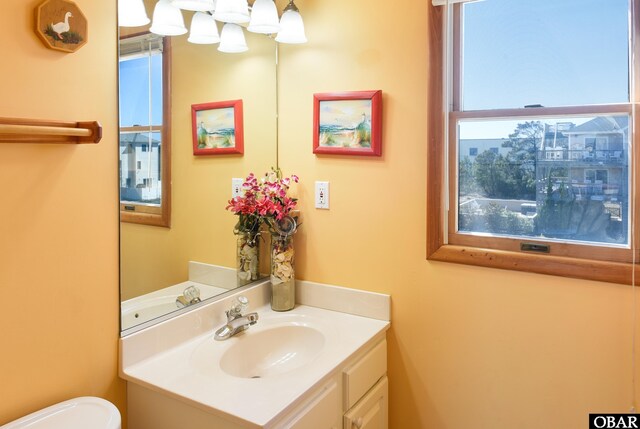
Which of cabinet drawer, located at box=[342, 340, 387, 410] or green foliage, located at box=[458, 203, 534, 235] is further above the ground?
green foliage, located at box=[458, 203, 534, 235]

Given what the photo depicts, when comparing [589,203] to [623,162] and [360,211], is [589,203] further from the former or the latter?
[360,211]

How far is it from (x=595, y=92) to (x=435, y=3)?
0.63m

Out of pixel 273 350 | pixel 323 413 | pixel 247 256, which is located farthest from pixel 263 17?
pixel 323 413

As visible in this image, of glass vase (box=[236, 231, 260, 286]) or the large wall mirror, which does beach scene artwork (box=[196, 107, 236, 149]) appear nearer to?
the large wall mirror

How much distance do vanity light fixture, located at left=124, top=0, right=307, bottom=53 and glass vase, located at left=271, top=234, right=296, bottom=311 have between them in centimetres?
83

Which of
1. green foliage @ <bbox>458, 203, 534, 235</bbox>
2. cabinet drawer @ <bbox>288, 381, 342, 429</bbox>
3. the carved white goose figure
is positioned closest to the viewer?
the carved white goose figure

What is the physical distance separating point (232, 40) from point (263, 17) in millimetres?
182

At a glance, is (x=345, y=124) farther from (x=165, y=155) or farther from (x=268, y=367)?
(x=268, y=367)

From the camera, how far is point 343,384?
58.0 inches

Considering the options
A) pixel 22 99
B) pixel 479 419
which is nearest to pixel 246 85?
pixel 22 99

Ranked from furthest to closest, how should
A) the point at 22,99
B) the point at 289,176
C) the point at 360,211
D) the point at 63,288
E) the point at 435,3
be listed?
the point at 289,176 < the point at 360,211 < the point at 435,3 < the point at 63,288 < the point at 22,99

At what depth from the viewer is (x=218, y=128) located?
6.04 feet

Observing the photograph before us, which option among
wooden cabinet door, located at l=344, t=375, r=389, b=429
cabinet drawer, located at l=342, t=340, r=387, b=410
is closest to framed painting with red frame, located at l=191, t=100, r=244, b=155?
cabinet drawer, located at l=342, t=340, r=387, b=410

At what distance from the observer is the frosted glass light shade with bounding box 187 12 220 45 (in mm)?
1663
